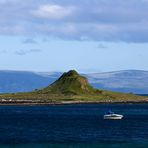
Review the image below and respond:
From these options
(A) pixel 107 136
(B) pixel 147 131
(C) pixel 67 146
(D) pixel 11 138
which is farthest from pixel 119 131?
(C) pixel 67 146

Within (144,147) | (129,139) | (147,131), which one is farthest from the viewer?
(147,131)

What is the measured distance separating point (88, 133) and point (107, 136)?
35.3ft

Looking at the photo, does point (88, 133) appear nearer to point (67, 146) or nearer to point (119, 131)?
point (119, 131)

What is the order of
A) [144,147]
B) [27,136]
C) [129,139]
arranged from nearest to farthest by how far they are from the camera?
1. [144,147]
2. [129,139]
3. [27,136]

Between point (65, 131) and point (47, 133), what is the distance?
1002cm

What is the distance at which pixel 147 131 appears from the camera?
182 m

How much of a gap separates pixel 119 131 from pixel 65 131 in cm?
1416

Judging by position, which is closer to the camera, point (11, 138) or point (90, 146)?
point (90, 146)

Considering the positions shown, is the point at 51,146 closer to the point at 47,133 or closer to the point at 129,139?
the point at 129,139

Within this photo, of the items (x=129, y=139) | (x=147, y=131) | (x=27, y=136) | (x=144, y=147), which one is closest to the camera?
(x=144, y=147)

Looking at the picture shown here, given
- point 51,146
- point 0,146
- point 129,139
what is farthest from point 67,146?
point 129,139

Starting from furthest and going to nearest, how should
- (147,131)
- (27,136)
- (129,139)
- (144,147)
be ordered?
(147,131) → (27,136) → (129,139) → (144,147)

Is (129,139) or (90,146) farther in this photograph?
(129,139)

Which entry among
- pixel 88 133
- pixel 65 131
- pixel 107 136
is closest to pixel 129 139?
pixel 107 136
